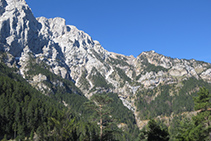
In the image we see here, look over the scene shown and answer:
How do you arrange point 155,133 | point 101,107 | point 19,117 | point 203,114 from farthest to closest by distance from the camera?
point 19,117 → point 203,114 → point 155,133 → point 101,107

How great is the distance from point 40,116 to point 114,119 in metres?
94.6

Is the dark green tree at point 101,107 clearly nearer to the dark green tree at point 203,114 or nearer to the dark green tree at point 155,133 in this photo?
the dark green tree at point 155,133

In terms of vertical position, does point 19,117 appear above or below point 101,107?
above

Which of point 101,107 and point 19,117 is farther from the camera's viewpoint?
point 19,117

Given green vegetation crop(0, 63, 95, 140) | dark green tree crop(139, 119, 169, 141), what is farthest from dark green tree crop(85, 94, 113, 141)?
green vegetation crop(0, 63, 95, 140)

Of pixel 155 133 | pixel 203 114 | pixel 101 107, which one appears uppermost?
pixel 101 107

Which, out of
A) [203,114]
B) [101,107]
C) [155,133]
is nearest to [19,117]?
[101,107]

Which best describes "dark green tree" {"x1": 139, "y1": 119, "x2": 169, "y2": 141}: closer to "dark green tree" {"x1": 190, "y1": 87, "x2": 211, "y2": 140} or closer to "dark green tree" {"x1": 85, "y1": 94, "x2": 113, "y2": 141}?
"dark green tree" {"x1": 190, "y1": 87, "x2": 211, "y2": 140}

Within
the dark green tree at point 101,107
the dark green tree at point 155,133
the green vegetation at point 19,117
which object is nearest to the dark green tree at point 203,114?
the dark green tree at point 155,133

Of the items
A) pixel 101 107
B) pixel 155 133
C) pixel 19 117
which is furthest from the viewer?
pixel 19 117

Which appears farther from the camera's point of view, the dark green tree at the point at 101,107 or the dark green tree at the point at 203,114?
the dark green tree at the point at 203,114

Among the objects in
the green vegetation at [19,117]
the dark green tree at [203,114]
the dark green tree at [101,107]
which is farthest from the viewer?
the green vegetation at [19,117]

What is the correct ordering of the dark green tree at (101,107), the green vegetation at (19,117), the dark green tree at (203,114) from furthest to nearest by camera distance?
1. the green vegetation at (19,117)
2. the dark green tree at (203,114)
3. the dark green tree at (101,107)

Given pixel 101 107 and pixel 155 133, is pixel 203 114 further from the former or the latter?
pixel 101 107
